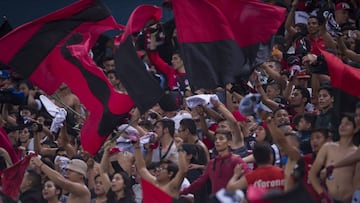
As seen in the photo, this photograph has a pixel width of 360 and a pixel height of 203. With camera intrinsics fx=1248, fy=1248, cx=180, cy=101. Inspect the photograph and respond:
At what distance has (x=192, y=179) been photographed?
45.3 feet

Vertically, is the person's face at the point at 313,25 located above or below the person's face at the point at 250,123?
below

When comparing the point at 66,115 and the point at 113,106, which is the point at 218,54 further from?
the point at 66,115

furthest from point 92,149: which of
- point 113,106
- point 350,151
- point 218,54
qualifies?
point 350,151

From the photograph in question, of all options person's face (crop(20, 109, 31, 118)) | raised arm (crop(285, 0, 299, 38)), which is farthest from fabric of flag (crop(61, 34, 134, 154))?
raised arm (crop(285, 0, 299, 38))

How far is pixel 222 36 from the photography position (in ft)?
46.0

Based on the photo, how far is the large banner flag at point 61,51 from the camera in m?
14.2

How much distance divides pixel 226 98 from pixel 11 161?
2764 millimetres

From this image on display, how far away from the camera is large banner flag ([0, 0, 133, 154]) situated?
46.5 feet

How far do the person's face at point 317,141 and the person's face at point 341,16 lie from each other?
5.50 metres

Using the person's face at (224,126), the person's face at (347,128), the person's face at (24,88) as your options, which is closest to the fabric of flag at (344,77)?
the person's face at (347,128)

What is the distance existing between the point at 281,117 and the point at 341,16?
14.1 ft

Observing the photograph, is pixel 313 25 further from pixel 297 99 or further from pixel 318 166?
pixel 318 166

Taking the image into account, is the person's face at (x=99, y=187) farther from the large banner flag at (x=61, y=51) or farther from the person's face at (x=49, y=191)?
the large banner flag at (x=61, y=51)

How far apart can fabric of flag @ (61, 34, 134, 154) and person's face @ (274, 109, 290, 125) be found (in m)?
1.62
